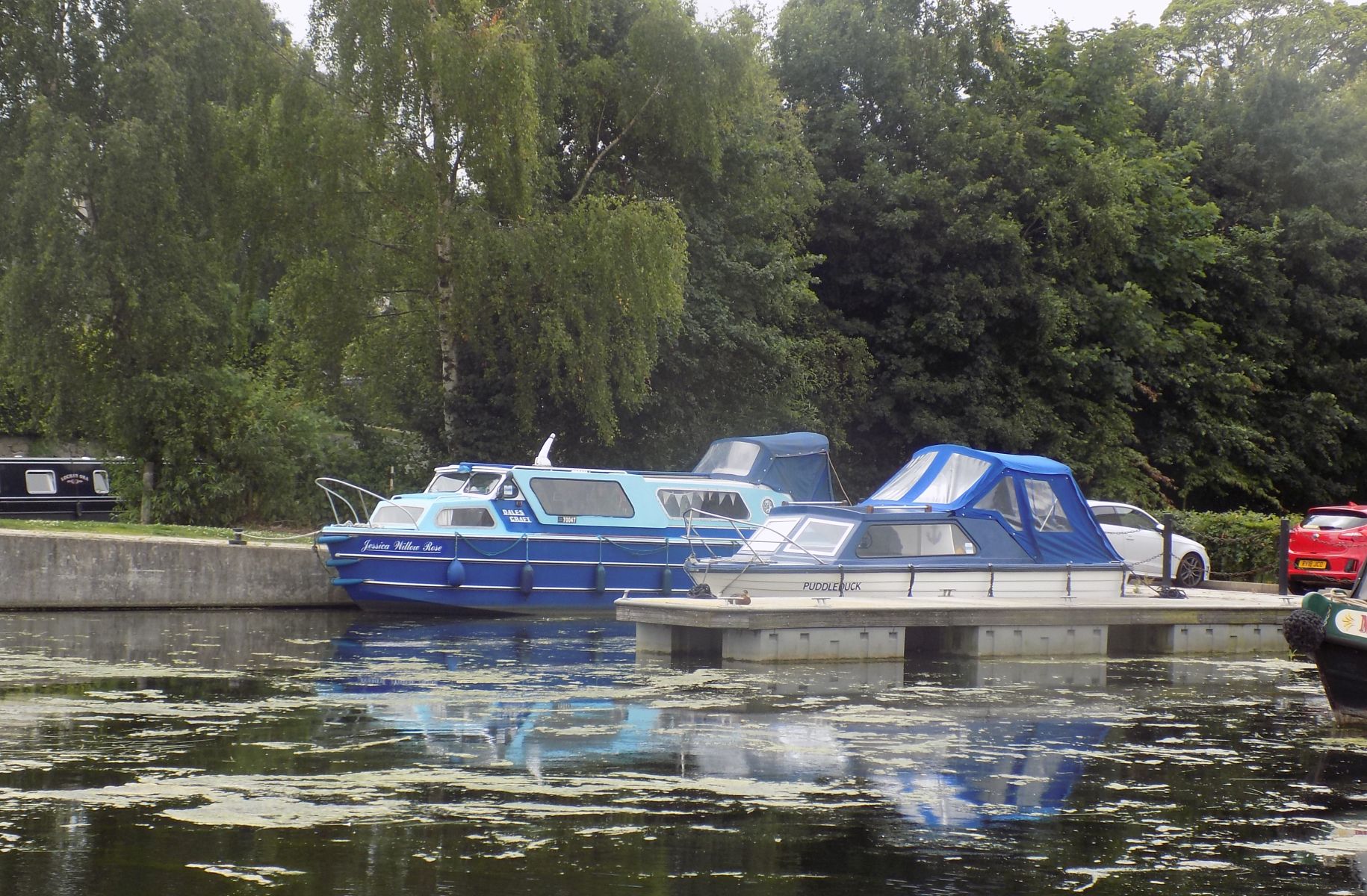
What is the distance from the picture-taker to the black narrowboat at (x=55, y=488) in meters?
33.8

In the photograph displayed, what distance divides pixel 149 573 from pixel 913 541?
11332mm

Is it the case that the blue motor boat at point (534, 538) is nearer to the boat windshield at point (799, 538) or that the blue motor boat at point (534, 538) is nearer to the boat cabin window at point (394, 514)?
the boat cabin window at point (394, 514)

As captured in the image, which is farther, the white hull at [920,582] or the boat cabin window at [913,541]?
the boat cabin window at [913,541]

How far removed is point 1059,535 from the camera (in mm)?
21922

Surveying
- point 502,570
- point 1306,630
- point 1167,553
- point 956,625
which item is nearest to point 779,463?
point 502,570

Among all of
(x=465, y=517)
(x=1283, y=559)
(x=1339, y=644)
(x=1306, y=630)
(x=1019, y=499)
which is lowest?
(x=1339, y=644)

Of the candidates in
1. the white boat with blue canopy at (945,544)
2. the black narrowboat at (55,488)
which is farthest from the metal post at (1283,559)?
the black narrowboat at (55,488)

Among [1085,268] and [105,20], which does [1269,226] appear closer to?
[1085,268]

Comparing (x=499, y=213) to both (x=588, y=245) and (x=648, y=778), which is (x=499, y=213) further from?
(x=648, y=778)

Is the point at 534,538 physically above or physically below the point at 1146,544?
above

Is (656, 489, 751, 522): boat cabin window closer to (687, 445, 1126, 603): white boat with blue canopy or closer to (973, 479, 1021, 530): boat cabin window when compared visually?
(687, 445, 1126, 603): white boat with blue canopy

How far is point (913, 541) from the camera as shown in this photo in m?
21.3

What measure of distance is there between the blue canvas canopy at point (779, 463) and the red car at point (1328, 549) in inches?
320

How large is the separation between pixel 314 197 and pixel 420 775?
819 inches
